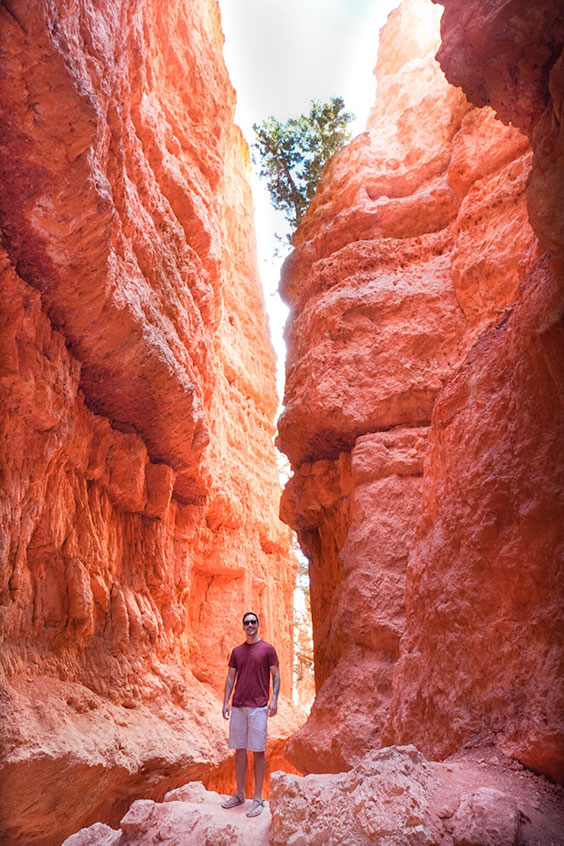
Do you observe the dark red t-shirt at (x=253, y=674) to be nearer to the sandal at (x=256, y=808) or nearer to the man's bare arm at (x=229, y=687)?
the man's bare arm at (x=229, y=687)

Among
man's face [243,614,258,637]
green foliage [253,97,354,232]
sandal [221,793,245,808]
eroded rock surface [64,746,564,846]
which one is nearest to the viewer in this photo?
eroded rock surface [64,746,564,846]

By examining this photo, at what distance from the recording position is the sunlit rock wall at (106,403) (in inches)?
218

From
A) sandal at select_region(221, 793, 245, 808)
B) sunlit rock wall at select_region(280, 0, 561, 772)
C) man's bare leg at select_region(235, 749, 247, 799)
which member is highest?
sunlit rock wall at select_region(280, 0, 561, 772)

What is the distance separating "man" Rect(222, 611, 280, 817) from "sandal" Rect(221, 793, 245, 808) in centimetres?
17

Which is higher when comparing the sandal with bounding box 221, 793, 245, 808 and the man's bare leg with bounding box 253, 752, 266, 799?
the man's bare leg with bounding box 253, 752, 266, 799

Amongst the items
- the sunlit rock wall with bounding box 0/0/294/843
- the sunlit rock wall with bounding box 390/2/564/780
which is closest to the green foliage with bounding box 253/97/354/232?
the sunlit rock wall with bounding box 0/0/294/843

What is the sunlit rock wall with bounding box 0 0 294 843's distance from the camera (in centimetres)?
555

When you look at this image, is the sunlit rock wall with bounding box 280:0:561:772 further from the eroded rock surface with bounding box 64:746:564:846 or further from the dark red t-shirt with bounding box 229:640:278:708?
the dark red t-shirt with bounding box 229:640:278:708

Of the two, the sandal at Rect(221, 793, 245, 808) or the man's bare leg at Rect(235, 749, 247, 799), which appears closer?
the sandal at Rect(221, 793, 245, 808)

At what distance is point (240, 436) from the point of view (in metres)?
16.6

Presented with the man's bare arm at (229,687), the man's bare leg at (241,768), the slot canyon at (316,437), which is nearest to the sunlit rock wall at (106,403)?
the slot canyon at (316,437)

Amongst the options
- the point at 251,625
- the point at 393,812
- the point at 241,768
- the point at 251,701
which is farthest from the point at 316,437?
the point at 393,812

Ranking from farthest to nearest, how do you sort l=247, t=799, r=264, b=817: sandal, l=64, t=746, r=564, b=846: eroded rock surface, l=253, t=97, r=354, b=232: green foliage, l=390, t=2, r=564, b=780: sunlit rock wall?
l=253, t=97, r=354, b=232: green foliage → l=247, t=799, r=264, b=817: sandal → l=390, t=2, r=564, b=780: sunlit rock wall → l=64, t=746, r=564, b=846: eroded rock surface

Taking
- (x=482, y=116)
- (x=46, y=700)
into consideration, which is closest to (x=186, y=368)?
(x=46, y=700)
